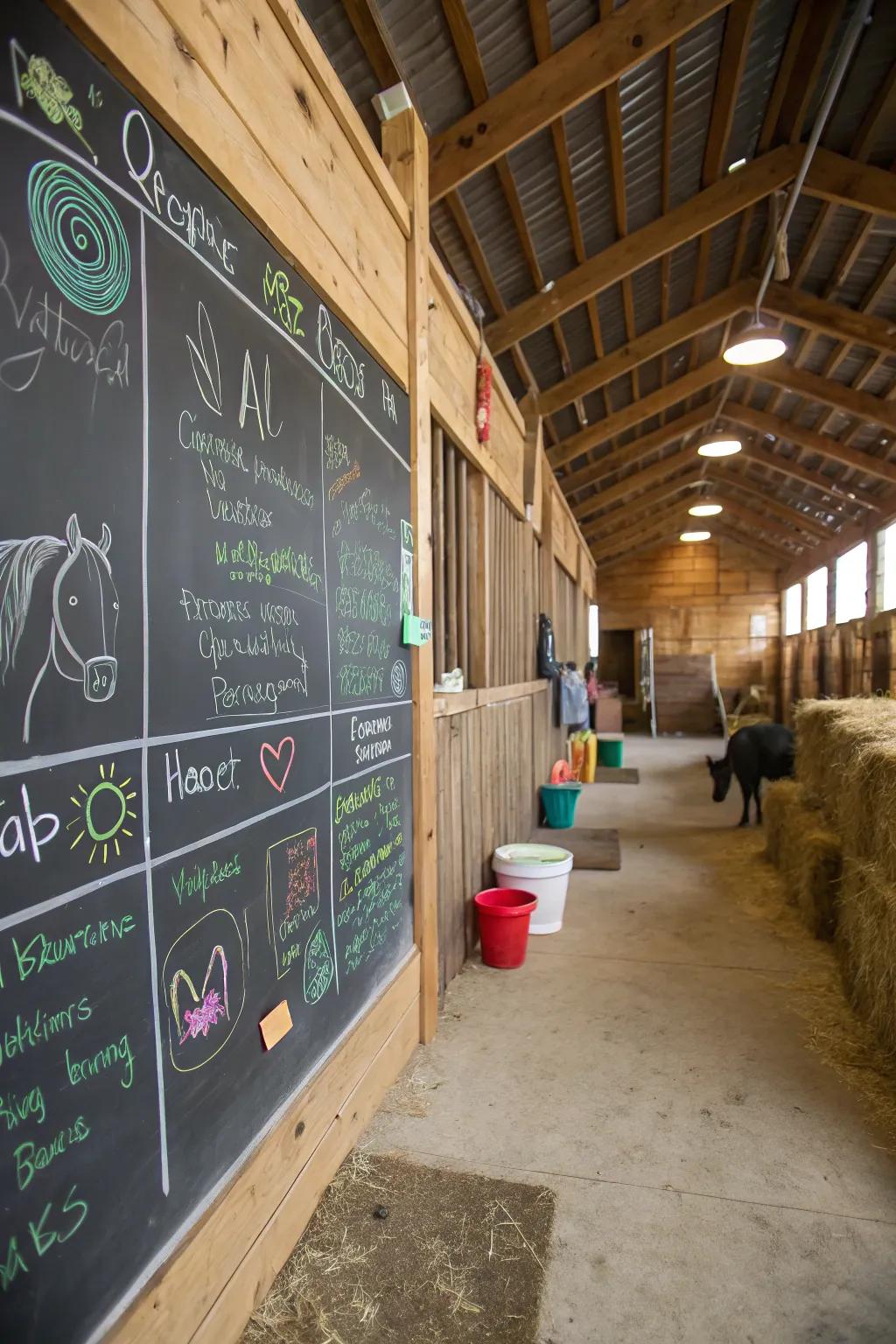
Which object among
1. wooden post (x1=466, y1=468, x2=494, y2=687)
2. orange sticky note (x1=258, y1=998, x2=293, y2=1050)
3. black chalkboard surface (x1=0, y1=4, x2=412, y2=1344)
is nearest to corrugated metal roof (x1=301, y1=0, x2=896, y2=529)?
wooden post (x1=466, y1=468, x2=494, y2=687)

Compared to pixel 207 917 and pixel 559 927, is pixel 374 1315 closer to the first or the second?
pixel 207 917

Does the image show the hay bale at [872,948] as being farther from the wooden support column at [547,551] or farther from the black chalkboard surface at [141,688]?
the wooden support column at [547,551]

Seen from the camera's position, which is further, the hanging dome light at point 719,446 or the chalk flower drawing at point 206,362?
the hanging dome light at point 719,446

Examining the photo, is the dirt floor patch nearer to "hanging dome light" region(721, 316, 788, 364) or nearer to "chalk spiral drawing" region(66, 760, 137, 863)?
"chalk spiral drawing" region(66, 760, 137, 863)

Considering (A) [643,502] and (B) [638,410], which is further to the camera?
(A) [643,502]

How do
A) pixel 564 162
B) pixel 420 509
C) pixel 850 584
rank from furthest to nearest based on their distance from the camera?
1. pixel 850 584
2. pixel 564 162
3. pixel 420 509

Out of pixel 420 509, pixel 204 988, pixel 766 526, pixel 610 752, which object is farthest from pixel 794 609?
pixel 204 988

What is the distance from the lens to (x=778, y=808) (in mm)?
5332

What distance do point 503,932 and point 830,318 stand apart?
717 centimetres

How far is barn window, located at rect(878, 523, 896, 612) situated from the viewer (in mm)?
11805

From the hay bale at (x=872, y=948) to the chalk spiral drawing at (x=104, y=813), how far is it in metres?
2.77

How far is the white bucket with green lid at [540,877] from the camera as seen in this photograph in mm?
4004

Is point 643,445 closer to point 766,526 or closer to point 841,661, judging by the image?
point 841,661

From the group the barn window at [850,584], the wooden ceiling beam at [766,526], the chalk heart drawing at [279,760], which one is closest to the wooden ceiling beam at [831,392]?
the barn window at [850,584]
